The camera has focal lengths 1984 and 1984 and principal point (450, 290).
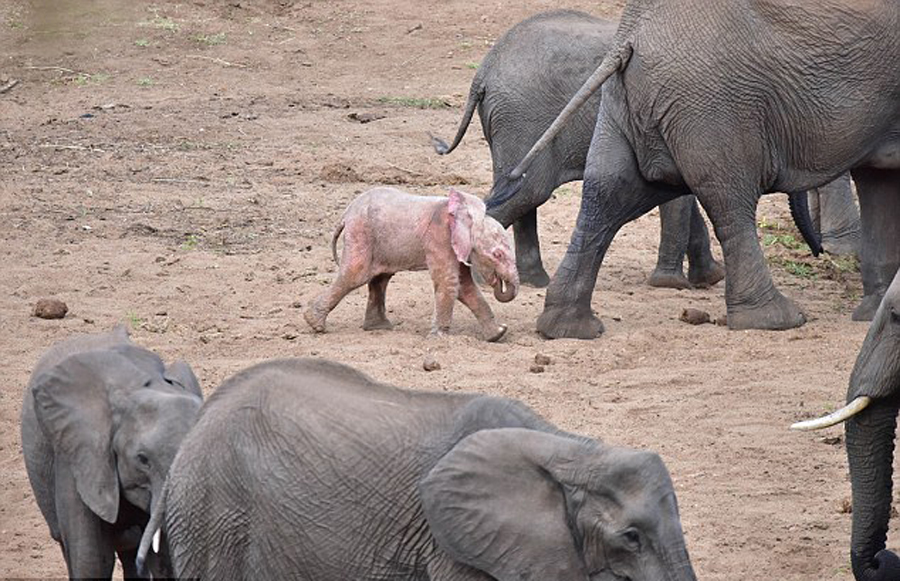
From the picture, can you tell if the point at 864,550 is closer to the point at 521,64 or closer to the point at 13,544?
the point at 13,544

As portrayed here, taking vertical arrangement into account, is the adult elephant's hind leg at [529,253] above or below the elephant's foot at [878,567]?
below

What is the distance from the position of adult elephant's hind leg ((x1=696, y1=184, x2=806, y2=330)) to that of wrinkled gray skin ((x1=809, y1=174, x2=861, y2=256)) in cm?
246

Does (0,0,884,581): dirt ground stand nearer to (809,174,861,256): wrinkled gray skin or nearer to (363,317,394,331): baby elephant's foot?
(363,317,394,331): baby elephant's foot

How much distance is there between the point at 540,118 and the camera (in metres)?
9.45

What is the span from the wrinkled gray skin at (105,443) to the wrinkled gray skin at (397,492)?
1.30 feet

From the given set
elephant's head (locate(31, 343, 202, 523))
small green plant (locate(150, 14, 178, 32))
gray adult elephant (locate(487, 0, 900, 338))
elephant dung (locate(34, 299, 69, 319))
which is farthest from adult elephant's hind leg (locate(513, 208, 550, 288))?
small green plant (locate(150, 14, 178, 32))

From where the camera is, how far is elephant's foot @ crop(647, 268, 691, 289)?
959 centimetres

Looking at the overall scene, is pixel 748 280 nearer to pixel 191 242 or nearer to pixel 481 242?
pixel 481 242

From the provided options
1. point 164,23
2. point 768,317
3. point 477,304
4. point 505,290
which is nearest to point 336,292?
point 477,304

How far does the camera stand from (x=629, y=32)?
830cm

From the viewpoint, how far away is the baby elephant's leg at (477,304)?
26.9 feet

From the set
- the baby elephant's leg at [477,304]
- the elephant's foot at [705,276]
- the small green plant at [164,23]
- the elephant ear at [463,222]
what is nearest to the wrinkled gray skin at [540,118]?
the elephant's foot at [705,276]

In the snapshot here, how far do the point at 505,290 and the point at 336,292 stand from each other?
702 mm

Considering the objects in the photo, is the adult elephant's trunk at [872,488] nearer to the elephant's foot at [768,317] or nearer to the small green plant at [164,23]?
the elephant's foot at [768,317]
